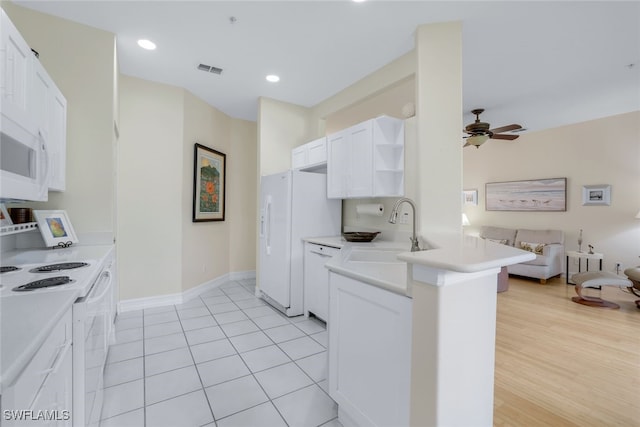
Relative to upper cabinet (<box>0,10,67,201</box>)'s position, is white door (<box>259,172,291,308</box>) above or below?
below

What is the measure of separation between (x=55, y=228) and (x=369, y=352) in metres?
2.50

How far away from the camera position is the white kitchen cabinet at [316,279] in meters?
2.93

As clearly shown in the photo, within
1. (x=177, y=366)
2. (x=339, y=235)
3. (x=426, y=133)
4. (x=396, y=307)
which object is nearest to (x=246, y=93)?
(x=339, y=235)

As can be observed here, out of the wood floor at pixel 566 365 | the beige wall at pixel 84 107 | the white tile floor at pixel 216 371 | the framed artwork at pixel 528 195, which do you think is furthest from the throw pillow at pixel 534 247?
the beige wall at pixel 84 107

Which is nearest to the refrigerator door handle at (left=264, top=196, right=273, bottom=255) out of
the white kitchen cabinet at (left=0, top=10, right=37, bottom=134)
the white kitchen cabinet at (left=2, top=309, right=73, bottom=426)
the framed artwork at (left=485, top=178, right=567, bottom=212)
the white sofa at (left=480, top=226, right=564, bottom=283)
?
the white kitchen cabinet at (left=0, top=10, right=37, bottom=134)

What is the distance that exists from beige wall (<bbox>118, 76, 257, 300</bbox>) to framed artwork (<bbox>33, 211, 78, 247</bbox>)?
41.5 inches

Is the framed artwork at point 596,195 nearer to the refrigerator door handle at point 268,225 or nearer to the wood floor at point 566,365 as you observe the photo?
the wood floor at point 566,365

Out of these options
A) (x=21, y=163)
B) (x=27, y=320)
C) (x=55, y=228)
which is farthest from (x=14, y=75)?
(x=27, y=320)

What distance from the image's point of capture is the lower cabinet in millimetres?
1208

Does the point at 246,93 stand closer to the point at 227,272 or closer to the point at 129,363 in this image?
the point at 227,272

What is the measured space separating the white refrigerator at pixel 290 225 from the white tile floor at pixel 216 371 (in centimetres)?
34

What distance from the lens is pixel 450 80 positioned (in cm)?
245

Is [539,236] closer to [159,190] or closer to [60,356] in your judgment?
[159,190]

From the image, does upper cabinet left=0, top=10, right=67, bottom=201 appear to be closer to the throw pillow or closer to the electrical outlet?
the electrical outlet
